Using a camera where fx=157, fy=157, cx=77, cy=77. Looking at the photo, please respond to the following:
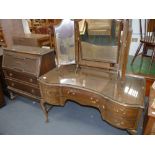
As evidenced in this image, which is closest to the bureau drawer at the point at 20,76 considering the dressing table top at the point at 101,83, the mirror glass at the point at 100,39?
the dressing table top at the point at 101,83

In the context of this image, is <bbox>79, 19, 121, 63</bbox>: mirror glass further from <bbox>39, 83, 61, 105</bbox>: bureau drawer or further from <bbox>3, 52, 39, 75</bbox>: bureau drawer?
<bbox>3, 52, 39, 75</bbox>: bureau drawer

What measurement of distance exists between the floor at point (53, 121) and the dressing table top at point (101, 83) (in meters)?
0.68

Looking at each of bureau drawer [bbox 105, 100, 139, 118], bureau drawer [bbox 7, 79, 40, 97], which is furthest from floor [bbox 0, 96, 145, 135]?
bureau drawer [bbox 105, 100, 139, 118]

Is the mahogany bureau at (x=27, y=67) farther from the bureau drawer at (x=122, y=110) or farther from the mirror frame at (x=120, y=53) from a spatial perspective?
the bureau drawer at (x=122, y=110)

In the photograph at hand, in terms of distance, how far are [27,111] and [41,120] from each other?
1.19ft

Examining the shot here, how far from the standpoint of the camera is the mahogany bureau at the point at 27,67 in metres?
2.20

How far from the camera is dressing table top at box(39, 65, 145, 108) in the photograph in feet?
5.13

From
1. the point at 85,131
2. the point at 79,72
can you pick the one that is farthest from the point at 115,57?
the point at 85,131

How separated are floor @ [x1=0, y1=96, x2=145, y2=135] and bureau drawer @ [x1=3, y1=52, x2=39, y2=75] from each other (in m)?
0.71

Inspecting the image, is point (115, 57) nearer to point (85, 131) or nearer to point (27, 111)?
point (85, 131)

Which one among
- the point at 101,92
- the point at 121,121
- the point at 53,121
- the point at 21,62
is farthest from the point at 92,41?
the point at 53,121

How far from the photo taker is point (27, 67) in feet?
7.48
